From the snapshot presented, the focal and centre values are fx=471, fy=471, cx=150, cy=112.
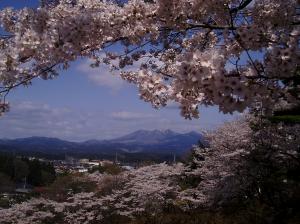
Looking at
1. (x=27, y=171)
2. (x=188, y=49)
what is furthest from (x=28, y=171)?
(x=188, y=49)

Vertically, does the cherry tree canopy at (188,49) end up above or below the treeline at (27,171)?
above

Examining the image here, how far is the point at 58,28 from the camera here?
3.64 meters

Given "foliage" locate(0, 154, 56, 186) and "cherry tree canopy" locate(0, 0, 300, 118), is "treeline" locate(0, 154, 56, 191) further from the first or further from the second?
"cherry tree canopy" locate(0, 0, 300, 118)

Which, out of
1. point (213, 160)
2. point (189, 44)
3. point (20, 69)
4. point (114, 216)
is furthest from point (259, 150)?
point (20, 69)

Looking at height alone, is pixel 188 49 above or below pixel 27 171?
above

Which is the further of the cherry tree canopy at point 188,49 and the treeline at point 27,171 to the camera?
the treeline at point 27,171

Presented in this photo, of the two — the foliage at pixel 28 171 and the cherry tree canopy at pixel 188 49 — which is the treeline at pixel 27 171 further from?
the cherry tree canopy at pixel 188 49

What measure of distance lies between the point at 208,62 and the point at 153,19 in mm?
1583

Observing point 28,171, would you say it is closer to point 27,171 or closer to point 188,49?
point 27,171

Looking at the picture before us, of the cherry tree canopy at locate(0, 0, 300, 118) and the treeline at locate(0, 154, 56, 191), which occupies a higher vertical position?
the cherry tree canopy at locate(0, 0, 300, 118)

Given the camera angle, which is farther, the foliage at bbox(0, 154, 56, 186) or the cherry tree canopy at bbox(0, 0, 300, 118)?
the foliage at bbox(0, 154, 56, 186)

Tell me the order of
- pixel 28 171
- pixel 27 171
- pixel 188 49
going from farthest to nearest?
pixel 28 171 < pixel 27 171 < pixel 188 49

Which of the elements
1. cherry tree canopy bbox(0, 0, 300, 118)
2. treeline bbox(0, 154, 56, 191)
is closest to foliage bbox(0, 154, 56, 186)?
treeline bbox(0, 154, 56, 191)

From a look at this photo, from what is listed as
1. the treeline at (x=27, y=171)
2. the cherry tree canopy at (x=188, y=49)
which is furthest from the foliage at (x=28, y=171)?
the cherry tree canopy at (x=188, y=49)
